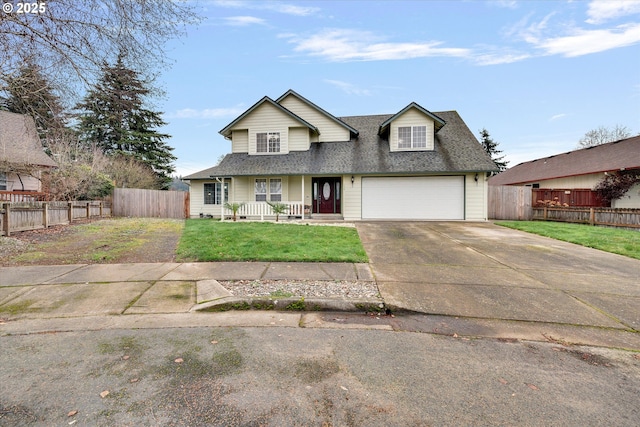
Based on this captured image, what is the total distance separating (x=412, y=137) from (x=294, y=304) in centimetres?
1470

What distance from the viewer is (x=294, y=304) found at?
13.5 ft

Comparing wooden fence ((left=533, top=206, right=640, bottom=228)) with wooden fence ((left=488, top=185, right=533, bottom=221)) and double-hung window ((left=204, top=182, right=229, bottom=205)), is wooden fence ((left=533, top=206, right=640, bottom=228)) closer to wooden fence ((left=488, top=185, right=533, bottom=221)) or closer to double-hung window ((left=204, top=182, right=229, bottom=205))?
wooden fence ((left=488, top=185, right=533, bottom=221))

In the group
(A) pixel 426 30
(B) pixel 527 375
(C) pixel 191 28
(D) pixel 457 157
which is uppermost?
(A) pixel 426 30

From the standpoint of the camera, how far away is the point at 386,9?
10656mm

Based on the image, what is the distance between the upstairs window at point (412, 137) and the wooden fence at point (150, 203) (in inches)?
582

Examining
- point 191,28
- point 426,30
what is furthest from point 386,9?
point 191,28

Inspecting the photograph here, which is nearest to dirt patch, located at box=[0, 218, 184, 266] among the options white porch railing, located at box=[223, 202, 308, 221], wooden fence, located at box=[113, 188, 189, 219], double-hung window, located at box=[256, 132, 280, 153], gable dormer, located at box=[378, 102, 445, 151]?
white porch railing, located at box=[223, 202, 308, 221]

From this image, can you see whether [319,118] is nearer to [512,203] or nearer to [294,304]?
[512,203]

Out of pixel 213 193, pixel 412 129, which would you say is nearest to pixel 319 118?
pixel 412 129

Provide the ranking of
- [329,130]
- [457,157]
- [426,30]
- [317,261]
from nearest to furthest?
[317,261] < [426,30] < [457,157] < [329,130]

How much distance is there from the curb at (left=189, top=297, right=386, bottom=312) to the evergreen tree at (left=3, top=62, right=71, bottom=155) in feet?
24.8

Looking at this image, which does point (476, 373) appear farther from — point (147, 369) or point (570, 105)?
point (570, 105)

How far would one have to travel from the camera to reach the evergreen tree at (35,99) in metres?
7.04

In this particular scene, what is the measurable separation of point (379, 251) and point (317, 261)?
1.98 metres
